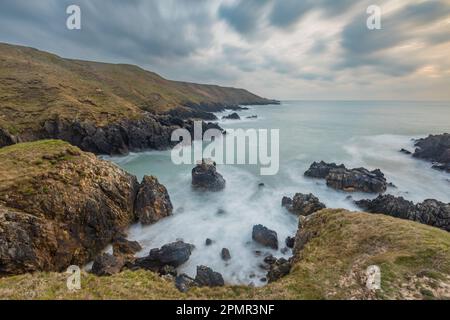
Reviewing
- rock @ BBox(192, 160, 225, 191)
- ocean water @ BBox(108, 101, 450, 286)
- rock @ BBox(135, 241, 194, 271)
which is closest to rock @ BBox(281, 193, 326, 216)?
ocean water @ BBox(108, 101, 450, 286)

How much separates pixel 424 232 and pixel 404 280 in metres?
5.74

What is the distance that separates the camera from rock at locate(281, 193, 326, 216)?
29844 millimetres

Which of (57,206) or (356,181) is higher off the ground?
(57,206)

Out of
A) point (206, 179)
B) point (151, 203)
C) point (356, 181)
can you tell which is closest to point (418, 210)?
point (356, 181)

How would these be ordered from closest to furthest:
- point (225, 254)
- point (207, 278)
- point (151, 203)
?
1. point (207, 278)
2. point (225, 254)
3. point (151, 203)

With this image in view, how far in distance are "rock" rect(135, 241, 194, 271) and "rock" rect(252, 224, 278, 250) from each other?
7.14 meters

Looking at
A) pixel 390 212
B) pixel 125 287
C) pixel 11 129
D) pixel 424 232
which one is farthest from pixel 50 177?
pixel 11 129

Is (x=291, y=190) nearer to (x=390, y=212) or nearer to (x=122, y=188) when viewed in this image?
(x=390, y=212)

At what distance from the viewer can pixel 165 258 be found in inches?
812

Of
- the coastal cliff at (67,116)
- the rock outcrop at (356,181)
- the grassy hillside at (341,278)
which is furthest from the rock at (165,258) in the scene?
the coastal cliff at (67,116)

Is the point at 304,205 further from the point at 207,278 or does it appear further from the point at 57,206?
the point at 57,206

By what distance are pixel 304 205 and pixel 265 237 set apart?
8683 mm

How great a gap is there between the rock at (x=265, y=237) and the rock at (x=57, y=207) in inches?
536

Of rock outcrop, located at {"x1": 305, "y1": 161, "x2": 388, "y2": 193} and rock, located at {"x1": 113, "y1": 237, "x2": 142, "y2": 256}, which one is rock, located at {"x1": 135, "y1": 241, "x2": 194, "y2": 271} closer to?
rock, located at {"x1": 113, "y1": 237, "x2": 142, "y2": 256}
